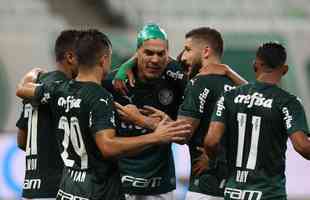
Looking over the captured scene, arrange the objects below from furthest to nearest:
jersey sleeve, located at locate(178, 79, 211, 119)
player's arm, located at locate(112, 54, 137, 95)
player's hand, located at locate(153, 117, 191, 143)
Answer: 1. player's arm, located at locate(112, 54, 137, 95)
2. jersey sleeve, located at locate(178, 79, 211, 119)
3. player's hand, located at locate(153, 117, 191, 143)

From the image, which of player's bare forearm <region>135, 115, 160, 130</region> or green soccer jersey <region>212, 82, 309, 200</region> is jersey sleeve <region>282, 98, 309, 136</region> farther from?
player's bare forearm <region>135, 115, 160, 130</region>

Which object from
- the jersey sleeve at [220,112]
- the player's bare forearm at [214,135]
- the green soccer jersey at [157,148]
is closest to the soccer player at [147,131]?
the green soccer jersey at [157,148]

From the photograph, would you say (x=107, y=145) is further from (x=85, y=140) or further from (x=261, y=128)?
(x=261, y=128)

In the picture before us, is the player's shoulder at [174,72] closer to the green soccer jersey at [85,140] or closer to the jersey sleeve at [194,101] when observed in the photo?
the jersey sleeve at [194,101]

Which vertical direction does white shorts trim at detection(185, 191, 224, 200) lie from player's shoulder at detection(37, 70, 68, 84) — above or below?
below

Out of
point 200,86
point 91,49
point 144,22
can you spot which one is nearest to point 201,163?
point 200,86

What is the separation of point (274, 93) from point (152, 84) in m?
1.50

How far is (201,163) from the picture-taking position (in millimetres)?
7531

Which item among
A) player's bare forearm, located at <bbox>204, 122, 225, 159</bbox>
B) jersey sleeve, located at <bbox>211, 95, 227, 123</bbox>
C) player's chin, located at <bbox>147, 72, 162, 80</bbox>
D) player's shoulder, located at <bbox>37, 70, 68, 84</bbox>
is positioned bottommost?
player's bare forearm, located at <bbox>204, 122, 225, 159</bbox>

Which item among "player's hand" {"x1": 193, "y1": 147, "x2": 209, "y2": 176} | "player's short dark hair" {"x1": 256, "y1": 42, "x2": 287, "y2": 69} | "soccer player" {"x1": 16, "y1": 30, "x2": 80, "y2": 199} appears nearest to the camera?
"player's short dark hair" {"x1": 256, "y1": 42, "x2": 287, "y2": 69}

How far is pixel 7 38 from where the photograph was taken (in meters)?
18.8

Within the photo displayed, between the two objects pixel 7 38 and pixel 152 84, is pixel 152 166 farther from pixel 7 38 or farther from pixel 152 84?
pixel 7 38

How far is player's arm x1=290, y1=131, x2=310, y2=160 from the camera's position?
6430mm

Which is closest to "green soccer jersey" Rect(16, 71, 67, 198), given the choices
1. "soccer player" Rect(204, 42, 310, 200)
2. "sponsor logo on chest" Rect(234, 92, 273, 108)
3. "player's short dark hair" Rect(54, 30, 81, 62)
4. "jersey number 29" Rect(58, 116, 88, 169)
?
"player's short dark hair" Rect(54, 30, 81, 62)
